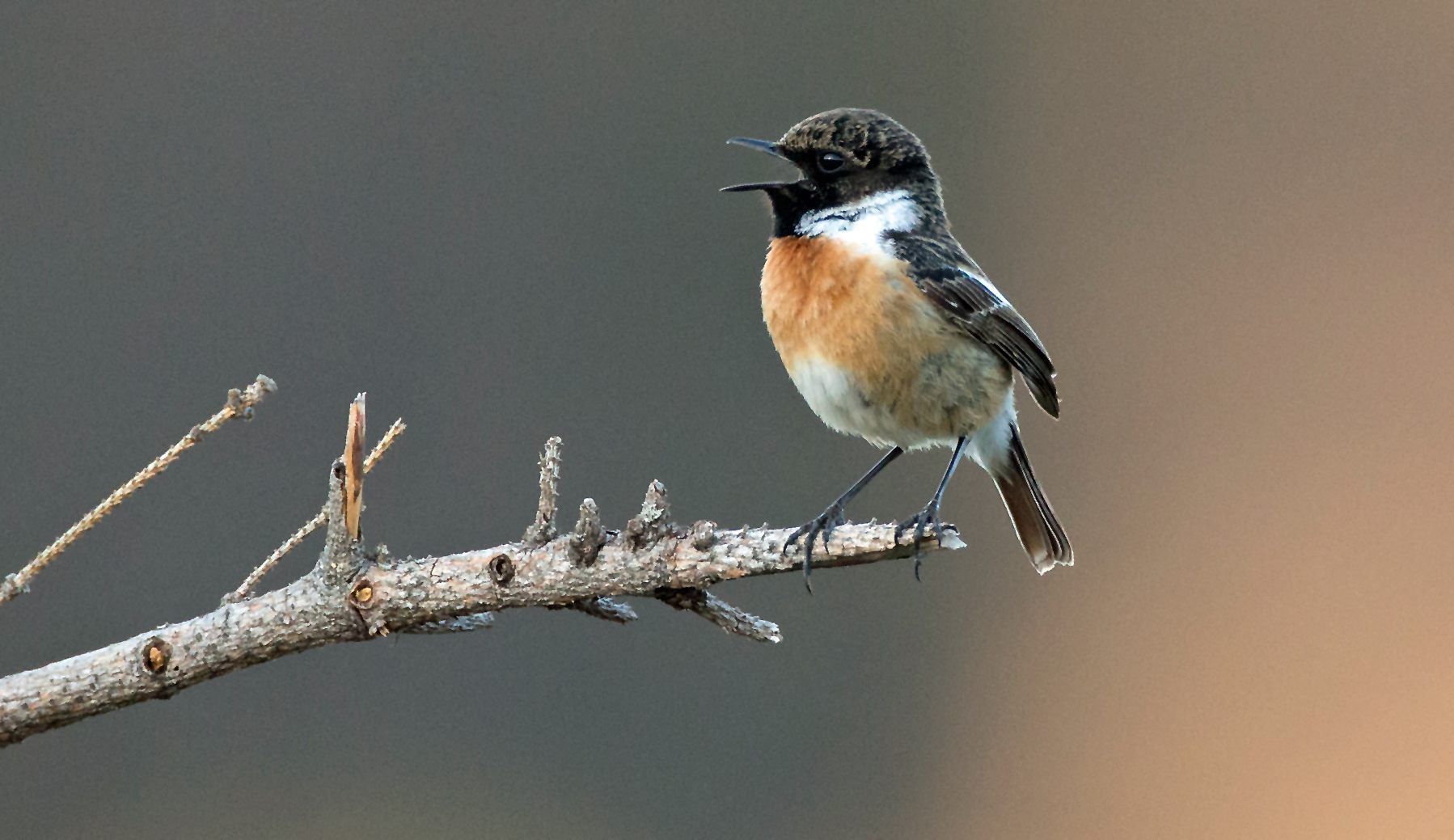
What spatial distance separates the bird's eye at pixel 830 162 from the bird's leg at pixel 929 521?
0.88 m

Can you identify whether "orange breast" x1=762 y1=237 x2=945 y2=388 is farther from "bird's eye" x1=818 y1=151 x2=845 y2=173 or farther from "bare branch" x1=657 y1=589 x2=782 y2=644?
"bare branch" x1=657 y1=589 x2=782 y2=644

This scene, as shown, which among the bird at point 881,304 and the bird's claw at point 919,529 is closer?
the bird's claw at point 919,529

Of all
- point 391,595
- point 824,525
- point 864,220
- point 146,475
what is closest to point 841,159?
point 864,220

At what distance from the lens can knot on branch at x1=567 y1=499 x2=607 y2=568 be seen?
2.48 metres

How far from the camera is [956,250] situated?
3.80 meters

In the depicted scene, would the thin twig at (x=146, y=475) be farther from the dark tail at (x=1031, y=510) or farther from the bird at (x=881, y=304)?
the dark tail at (x=1031, y=510)

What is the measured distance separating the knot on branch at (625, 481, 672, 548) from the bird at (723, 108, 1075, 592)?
876mm

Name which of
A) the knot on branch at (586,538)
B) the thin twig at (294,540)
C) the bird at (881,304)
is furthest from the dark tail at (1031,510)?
the thin twig at (294,540)

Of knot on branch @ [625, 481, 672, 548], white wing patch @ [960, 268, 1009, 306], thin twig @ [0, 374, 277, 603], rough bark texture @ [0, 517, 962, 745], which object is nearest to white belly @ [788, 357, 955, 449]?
white wing patch @ [960, 268, 1009, 306]

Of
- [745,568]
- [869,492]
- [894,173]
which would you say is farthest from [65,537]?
[869,492]

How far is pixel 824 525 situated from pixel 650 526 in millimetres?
568

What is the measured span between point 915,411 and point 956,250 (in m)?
0.59

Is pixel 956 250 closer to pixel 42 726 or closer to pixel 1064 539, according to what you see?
pixel 1064 539

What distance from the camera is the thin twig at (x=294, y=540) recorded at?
2.47m
